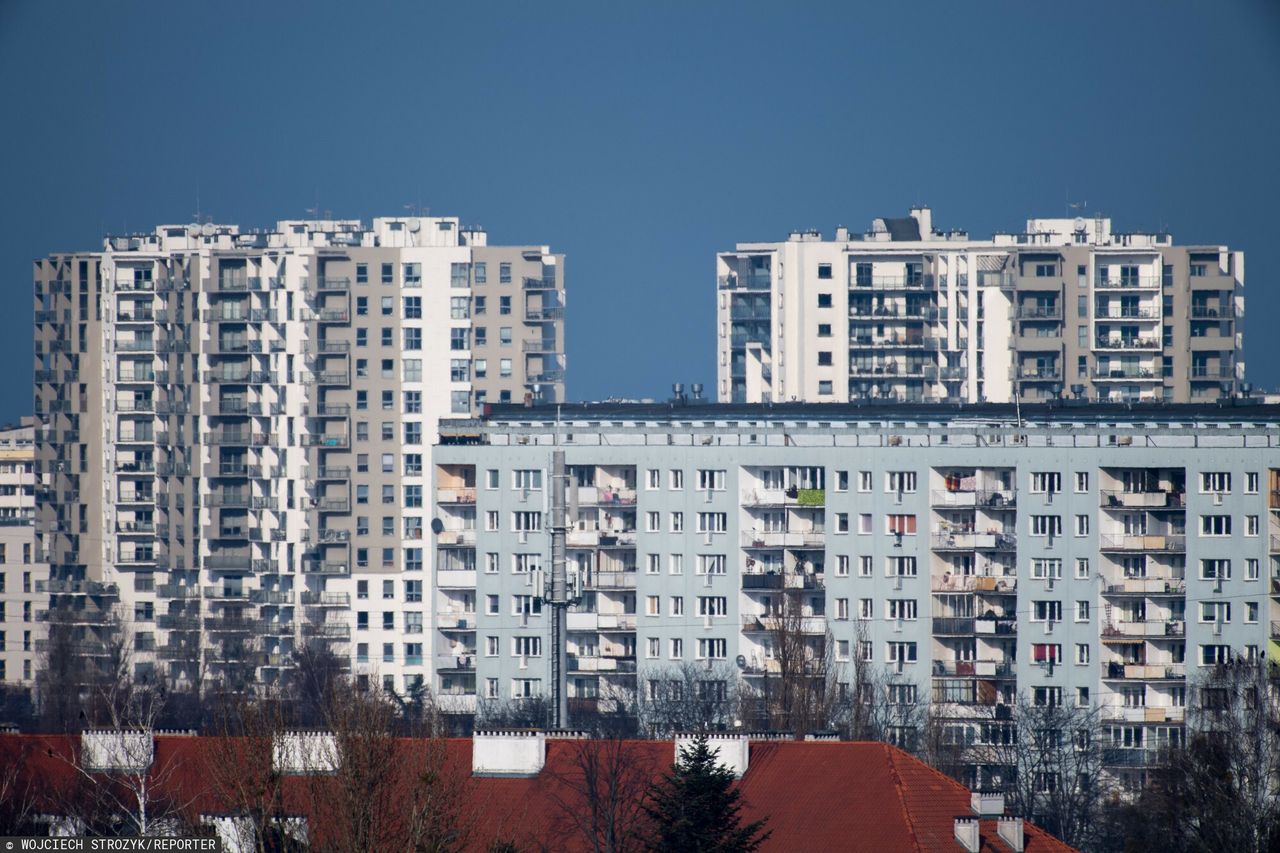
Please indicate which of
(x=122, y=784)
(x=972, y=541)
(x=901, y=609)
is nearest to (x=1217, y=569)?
(x=972, y=541)

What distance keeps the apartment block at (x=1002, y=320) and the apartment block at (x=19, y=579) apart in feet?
136

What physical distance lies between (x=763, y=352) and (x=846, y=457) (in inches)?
1875

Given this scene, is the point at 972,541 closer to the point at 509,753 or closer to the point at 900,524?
the point at 900,524

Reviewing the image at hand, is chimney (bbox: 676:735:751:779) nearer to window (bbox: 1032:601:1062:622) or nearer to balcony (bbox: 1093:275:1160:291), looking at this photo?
A: window (bbox: 1032:601:1062:622)

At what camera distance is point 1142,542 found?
79938 millimetres

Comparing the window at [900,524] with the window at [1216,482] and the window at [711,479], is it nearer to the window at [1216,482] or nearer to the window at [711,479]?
the window at [711,479]

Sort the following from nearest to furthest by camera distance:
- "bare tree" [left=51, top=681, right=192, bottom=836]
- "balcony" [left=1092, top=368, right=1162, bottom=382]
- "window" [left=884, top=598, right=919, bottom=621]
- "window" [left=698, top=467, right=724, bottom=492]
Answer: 1. "bare tree" [left=51, top=681, right=192, bottom=836]
2. "window" [left=884, top=598, right=919, bottom=621]
3. "window" [left=698, top=467, right=724, bottom=492]
4. "balcony" [left=1092, top=368, right=1162, bottom=382]

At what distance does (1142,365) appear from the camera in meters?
122

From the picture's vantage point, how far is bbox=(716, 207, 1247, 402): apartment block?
12106 centimetres

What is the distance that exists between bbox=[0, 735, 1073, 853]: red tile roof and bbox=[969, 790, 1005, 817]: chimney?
0.21 metres

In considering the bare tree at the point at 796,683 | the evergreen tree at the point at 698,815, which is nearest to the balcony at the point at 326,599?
the bare tree at the point at 796,683

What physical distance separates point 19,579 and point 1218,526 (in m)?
68.3

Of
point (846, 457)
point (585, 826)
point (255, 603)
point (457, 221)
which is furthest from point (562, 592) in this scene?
point (457, 221)

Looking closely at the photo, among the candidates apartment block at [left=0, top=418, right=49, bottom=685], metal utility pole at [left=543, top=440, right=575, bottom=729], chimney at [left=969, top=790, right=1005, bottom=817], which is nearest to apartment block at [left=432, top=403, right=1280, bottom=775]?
metal utility pole at [left=543, top=440, right=575, bottom=729]
